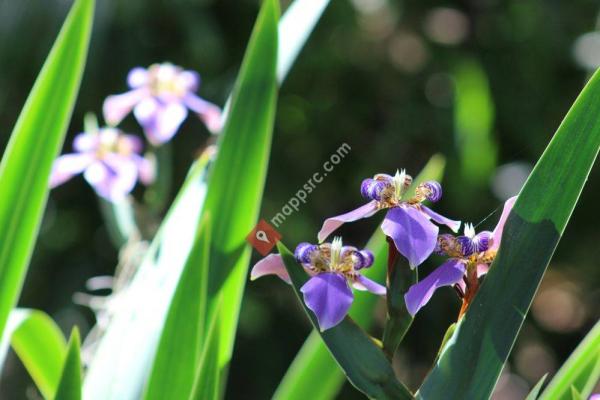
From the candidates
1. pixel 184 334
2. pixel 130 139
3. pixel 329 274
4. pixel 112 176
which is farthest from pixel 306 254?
pixel 130 139

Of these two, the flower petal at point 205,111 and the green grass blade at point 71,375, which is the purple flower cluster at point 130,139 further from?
the green grass blade at point 71,375

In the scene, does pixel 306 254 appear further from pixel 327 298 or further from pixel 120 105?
pixel 120 105

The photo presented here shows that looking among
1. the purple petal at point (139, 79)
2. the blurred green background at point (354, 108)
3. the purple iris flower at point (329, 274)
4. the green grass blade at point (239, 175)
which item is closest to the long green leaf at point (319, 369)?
the green grass blade at point (239, 175)

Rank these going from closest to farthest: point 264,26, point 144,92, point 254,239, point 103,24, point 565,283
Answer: point 254,239 < point 264,26 < point 144,92 < point 103,24 < point 565,283

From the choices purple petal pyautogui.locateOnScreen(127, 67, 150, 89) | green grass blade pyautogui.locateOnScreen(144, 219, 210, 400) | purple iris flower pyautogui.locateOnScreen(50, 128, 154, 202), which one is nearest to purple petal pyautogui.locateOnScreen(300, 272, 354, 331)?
green grass blade pyautogui.locateOnScreen(144, 219, 210, 400)

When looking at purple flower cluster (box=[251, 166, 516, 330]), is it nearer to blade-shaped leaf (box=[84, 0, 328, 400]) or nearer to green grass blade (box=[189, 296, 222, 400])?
green grass blade (box=[189, 296, 222, 400])

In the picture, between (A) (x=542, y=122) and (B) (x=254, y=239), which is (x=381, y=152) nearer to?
(A) (x=542, y=122)

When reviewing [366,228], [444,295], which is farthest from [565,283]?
[366,228]
